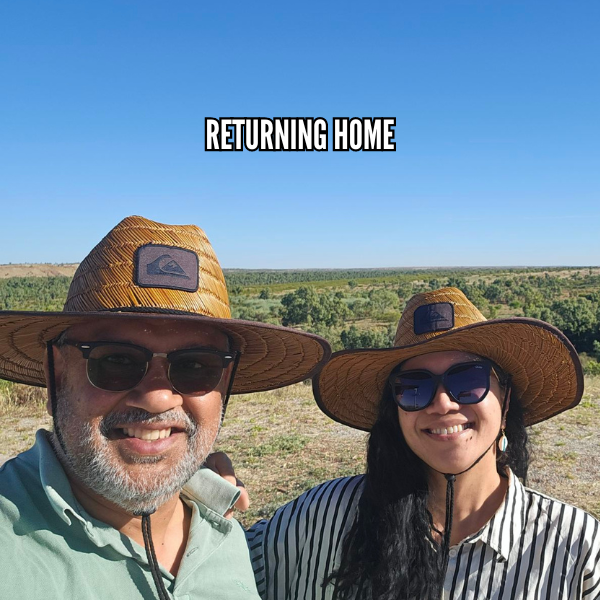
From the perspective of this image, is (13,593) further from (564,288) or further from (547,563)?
(564,288)

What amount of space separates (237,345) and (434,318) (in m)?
0.82

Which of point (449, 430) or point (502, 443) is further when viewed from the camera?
point (502, 443)

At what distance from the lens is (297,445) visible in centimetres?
759

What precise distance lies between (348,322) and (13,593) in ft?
139

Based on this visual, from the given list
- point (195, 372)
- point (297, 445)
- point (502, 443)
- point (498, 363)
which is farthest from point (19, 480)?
point (297, 445)

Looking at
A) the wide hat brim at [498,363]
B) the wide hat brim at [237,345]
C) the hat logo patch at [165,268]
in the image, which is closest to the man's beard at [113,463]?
the wide hat brim at [237,345]

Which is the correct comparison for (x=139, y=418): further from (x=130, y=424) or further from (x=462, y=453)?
(x=462, y=453)

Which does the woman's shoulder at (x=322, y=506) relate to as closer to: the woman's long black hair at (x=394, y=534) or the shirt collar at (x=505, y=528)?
the woman's long black hair at (x=394, y=534)

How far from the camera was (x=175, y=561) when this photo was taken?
67.4 inches

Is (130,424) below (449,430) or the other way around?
the other way around

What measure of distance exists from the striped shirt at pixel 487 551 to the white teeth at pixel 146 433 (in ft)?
2.77

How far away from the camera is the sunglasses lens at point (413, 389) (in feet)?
6.95

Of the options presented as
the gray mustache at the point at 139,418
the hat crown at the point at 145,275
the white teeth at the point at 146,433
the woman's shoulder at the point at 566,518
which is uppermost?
the hat crown at the point at 145,275

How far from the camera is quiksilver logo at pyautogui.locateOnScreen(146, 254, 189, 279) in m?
1.62
